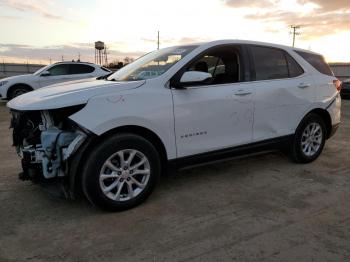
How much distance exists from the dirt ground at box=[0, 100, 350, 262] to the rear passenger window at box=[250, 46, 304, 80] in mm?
1355

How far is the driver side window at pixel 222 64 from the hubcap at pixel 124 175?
1386mm

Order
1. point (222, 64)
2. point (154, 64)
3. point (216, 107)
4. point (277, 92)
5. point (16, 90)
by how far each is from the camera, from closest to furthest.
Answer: point (216, 107)
point (154, 64)
point (222, 64)
point (277, 92)
point (16, 90)

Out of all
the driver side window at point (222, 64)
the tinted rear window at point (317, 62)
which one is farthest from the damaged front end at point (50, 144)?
the tinted rear window at point (317, 62)

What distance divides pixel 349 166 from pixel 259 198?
2.10 m

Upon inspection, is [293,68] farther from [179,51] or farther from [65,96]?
[65,96]

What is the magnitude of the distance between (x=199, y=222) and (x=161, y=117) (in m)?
1.16

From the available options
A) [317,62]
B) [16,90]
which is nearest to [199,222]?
[317,62]

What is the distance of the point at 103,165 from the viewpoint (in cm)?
385

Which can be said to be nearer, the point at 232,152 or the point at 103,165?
the point at 103,165

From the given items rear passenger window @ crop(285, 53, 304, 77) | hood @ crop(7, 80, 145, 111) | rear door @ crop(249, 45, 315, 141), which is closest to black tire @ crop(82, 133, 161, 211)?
hood @ crop(7, 80, 145, 111)

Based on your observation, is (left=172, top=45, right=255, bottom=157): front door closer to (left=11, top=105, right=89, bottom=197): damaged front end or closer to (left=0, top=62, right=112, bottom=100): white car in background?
(left=11, top=105, right=89, bottom=197): damaged front end

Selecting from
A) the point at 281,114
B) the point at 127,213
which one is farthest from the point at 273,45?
the point at 127,213

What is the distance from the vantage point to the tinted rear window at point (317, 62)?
5.84m

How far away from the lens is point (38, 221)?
3865mm
